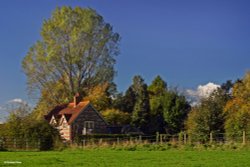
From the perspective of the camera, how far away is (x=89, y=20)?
52.9m

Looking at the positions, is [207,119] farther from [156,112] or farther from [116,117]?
[156,112]

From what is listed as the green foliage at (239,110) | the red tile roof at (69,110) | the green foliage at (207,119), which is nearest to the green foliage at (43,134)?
the red tile roof at (69,110)

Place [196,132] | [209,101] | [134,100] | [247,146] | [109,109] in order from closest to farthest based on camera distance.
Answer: [247,146] → [196,132] → [209,101] → [109,109] → [134,100]

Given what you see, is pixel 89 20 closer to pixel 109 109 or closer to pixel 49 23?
pixel 49 23

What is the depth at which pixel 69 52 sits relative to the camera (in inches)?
2056

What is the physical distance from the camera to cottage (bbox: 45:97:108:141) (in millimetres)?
56125

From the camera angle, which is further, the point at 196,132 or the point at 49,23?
the point at 49,23

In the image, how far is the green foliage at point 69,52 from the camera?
52031 millimetres

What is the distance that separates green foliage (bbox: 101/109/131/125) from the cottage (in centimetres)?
317

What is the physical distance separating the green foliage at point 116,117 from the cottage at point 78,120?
3172 millimetres

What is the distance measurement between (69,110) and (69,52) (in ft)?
28.5

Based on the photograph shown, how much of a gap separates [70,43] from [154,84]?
90.4 feet

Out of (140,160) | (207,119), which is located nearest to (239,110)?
(207,119)

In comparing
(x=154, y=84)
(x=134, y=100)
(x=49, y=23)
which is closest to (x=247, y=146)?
(x=49, y=23)
